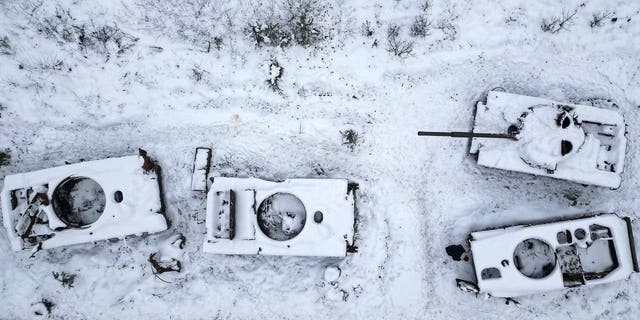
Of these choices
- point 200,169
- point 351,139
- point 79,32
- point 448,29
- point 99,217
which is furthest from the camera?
point 79,32

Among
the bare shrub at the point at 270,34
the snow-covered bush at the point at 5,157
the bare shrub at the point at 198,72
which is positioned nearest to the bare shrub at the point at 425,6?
the bare shrub at the point at 270,34

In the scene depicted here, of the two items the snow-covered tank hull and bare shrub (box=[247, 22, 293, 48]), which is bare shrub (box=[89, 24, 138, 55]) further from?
the snow-covered tank hull

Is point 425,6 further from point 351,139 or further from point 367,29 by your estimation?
point 351,139

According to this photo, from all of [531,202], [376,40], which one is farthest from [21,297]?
[531,202]

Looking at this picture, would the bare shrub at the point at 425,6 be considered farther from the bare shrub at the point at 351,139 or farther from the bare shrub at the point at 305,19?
the bare shrub at the point at 351,139

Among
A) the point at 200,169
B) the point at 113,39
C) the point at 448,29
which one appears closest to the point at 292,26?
the point at 448,29

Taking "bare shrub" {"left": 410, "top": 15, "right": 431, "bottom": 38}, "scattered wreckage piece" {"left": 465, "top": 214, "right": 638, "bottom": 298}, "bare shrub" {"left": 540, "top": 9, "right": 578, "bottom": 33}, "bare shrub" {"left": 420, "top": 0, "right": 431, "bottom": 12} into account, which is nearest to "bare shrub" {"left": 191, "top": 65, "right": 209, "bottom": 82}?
"bare shrub" {"left": 410, "top": 15, "right": 431, "bottom": 38}
